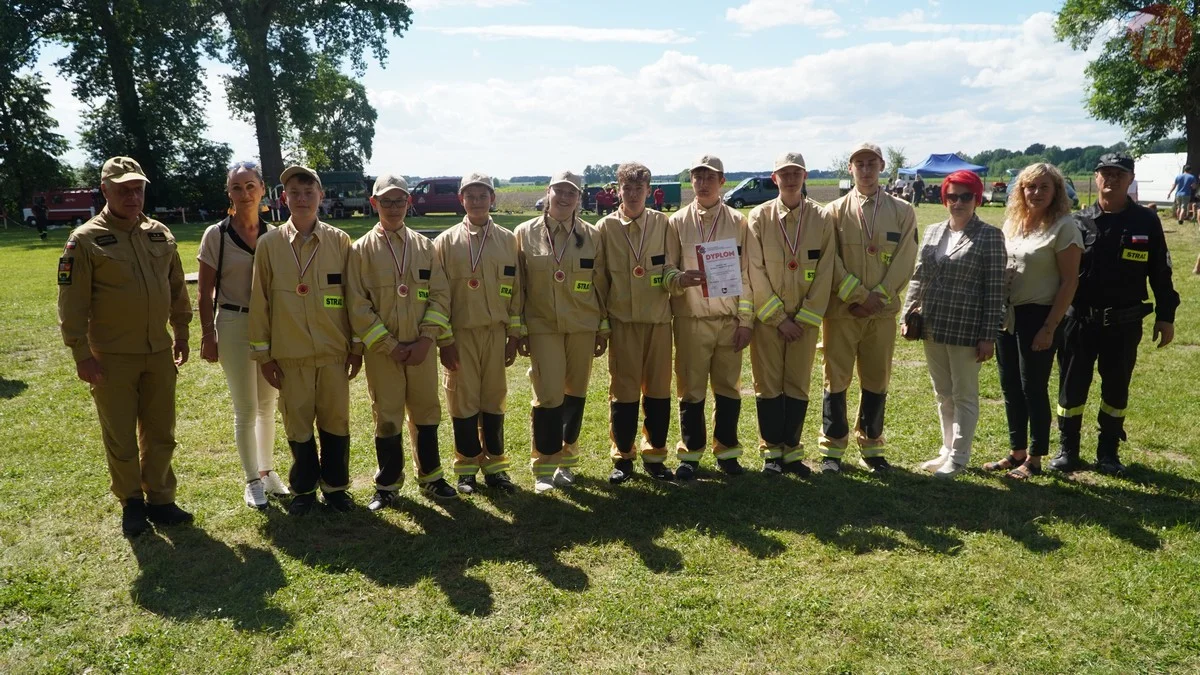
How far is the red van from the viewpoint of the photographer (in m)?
39.3

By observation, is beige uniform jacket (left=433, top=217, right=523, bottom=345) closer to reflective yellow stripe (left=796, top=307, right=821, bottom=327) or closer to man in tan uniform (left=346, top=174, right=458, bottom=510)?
man in tan uniform (left=346, top=174, right=458, bottom=510)

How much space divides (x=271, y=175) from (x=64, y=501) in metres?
35.1

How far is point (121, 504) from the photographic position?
214 inches

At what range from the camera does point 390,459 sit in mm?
5422

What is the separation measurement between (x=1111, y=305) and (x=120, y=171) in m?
6.42

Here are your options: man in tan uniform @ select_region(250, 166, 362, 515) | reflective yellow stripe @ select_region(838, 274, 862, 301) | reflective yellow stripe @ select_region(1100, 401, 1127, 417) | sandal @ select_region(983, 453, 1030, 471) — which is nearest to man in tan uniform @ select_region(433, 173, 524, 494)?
man in tan uniform @ select_region(250, 166, 362, 515)

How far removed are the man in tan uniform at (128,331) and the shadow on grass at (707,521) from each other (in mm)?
840

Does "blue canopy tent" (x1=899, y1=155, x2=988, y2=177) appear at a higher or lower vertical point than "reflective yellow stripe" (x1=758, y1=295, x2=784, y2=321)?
higher

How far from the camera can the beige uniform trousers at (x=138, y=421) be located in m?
4.97

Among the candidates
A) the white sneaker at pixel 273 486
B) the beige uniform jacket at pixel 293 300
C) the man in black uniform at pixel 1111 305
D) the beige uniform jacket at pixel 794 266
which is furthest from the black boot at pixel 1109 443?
the white sneaker at pixel 273 486

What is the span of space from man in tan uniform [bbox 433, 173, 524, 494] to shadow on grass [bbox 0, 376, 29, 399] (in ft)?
18.7

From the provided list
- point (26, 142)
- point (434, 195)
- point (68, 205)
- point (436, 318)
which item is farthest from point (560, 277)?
point (26, 142)

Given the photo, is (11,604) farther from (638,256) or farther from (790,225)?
(790,225)

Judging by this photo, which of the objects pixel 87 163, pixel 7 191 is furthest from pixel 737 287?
pixel 87 163
